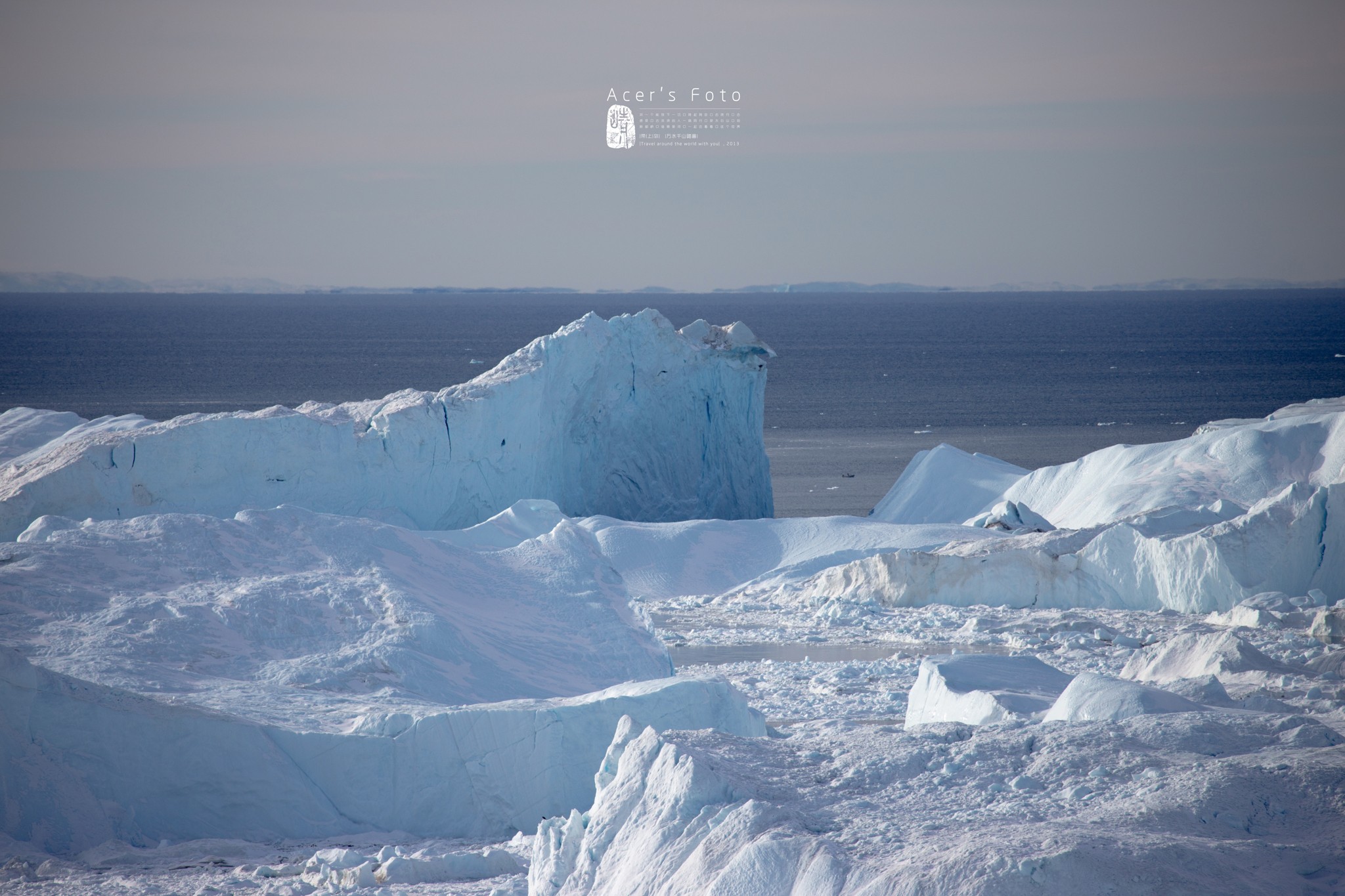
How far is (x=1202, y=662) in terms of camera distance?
8.19 m

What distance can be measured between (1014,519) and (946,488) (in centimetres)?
352

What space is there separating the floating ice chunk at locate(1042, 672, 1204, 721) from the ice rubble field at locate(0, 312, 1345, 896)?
0.02 metres

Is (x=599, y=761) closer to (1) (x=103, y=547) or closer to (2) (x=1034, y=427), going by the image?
(1) (x=103, y=547)

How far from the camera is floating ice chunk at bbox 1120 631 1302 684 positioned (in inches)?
317

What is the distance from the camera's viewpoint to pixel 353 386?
5156 cm

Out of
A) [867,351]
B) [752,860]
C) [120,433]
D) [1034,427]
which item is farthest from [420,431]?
[867,351]

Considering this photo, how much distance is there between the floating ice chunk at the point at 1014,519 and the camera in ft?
53.7

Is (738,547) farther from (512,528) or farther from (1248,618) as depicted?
(1248,618)

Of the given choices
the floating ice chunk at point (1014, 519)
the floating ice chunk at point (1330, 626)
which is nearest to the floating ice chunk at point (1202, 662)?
the floating ice chunk at point (1330, 626)

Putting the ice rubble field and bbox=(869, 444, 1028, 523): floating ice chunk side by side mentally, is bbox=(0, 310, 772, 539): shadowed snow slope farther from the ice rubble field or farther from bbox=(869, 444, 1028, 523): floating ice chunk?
bbox=(869, 444, 1028, 523): floating ice chunk

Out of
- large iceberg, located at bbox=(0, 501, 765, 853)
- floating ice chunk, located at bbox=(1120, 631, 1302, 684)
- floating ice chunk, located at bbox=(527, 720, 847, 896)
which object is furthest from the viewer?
floating ice chunk, located at bbox=(1120, 631, 1302, 684)

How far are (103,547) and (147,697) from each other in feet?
7.24

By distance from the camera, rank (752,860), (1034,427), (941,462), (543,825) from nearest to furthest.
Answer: (752,860), (543,825), (941,462), (1034,427)

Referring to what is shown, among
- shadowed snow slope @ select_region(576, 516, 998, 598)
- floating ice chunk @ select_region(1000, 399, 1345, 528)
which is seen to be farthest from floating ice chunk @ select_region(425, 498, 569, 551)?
floating ice chunk @ select_region(1000, 399, 1345, 528)
